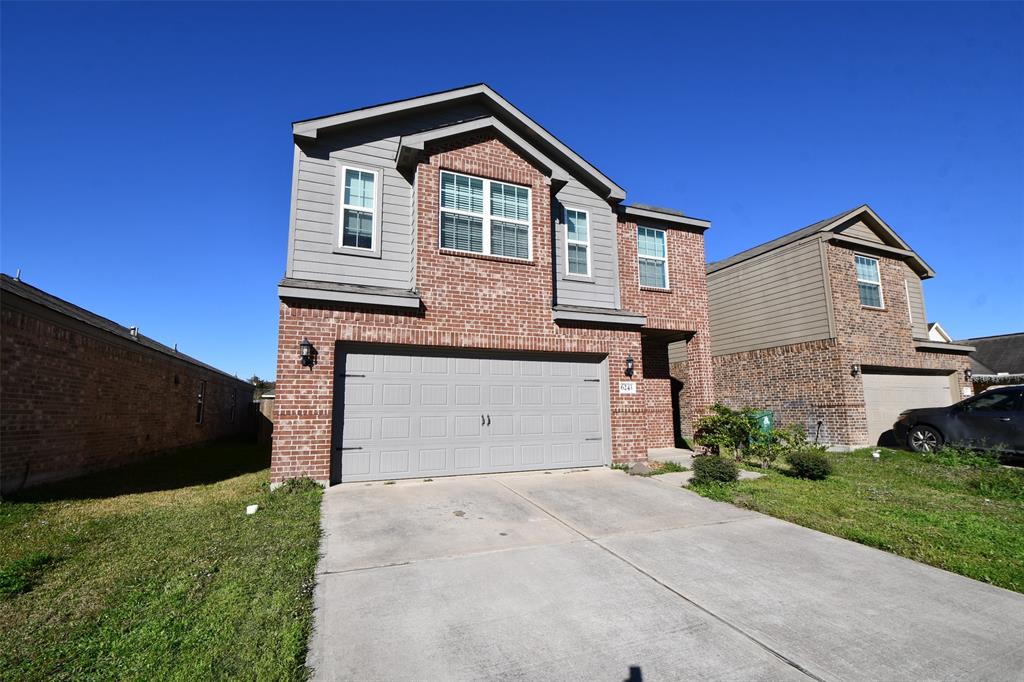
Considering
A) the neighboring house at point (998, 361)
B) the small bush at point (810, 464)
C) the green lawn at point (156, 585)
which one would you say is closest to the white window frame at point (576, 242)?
the small bush at point (810, 464)

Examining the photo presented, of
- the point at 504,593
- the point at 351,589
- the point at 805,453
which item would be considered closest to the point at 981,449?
the point at 805,453

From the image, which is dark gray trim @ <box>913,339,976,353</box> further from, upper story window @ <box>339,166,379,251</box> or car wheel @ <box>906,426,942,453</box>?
upper story window @ <box>339,166,379,251</box>

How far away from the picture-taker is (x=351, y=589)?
3.78 metres

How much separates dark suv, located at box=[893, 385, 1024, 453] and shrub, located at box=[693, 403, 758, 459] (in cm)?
502

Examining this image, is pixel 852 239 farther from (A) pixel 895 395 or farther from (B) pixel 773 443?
(B) pixel 773 443

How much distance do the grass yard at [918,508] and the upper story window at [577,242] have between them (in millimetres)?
5121

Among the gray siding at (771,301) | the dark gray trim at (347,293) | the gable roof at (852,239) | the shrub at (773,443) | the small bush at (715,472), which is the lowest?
the small bush at (715,472)

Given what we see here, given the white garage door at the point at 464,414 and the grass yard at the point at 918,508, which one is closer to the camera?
the grass yard at the point at 918,508

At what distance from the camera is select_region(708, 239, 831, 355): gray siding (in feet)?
45.0

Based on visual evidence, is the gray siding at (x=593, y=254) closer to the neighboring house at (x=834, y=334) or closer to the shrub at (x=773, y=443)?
the shrub at (x=773, y=443)

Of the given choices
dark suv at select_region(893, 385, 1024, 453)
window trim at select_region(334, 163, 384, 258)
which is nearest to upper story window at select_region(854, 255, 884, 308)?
dark suv at select_region(893, 385, 1024, 453)

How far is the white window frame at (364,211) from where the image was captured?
331 inches

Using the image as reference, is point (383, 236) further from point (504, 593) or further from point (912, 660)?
point (912, 660)

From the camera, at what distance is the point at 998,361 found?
24719mm
